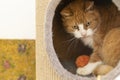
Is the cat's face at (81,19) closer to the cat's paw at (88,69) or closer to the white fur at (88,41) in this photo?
the white fur at (88,41)

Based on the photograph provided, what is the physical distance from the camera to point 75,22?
3.84 feet

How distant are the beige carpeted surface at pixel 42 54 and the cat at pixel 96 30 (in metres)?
0.10

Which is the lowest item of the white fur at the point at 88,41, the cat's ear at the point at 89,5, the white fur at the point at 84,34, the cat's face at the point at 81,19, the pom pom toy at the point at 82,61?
the pom pom toy at the point at 82,61

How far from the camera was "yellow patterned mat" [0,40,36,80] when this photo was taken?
144 centimetres

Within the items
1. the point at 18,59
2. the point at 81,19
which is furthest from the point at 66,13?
the point at 18,59

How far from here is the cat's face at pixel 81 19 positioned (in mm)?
1159

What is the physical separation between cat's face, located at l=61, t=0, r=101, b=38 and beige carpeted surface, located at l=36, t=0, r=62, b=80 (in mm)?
100

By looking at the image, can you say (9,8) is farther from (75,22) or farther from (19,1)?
(75,22)

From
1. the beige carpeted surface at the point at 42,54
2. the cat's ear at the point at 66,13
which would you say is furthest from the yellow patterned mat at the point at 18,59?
the cat's ear at the point at 66,13

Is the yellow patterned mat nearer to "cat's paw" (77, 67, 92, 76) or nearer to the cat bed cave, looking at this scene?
the cat bed cave

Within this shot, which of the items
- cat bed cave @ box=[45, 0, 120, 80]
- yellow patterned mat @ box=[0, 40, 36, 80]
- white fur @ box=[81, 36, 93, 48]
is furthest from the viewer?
yellow patterned mat @ box=[0, 40, 36, 80]

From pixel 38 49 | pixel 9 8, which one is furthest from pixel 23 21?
pixel 38 49

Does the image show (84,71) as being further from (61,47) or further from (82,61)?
(61,47)

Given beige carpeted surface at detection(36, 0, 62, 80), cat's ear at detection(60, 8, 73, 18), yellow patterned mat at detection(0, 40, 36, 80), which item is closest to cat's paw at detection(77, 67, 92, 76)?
beige carpeted surface at detection(36, 0, 62, 80)
